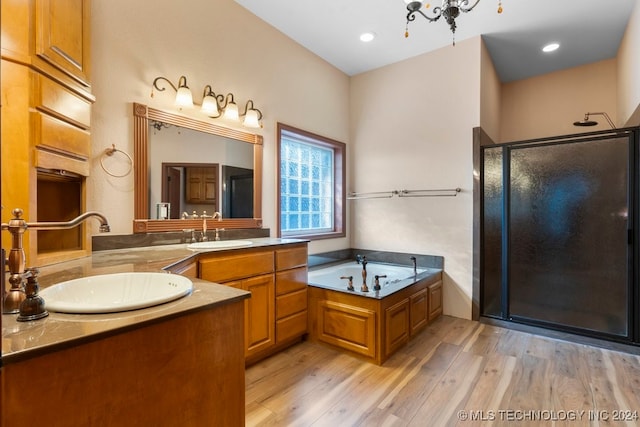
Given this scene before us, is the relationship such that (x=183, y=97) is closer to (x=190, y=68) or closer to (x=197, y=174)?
(x=190, y=68)

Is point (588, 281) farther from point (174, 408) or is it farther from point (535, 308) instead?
point (174, 408)

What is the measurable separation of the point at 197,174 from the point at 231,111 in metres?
0.60

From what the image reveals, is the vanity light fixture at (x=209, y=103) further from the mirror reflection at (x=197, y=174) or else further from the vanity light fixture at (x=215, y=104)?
the mirror reflection at (x=197, y=174)

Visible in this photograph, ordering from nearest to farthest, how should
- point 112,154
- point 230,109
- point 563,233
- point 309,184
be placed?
point 112,154
point 230,109
point 563,233
point 309,184

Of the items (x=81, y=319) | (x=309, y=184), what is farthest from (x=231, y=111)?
(x=81, y=319)

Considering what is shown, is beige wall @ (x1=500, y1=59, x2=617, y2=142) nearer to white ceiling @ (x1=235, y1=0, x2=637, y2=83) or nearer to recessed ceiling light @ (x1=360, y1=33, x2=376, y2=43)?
white ceiling @ (x1=235, y1=0, x2=637, y2=83)

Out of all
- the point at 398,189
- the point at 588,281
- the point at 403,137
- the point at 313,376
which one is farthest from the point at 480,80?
the point at 313,376

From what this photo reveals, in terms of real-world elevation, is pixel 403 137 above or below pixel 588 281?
above

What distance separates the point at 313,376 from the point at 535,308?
7.26 feet

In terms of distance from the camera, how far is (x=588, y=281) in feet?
8.77

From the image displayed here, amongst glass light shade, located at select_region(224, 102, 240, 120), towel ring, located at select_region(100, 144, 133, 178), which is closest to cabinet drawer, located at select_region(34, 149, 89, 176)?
towel ring, located at select_region(100, 144, 133, 178)

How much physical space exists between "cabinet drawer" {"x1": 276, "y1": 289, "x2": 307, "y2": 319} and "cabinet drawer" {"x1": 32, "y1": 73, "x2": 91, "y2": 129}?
5.65ft

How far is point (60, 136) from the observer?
1580 mm

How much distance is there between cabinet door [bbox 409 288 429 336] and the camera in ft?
9.03
